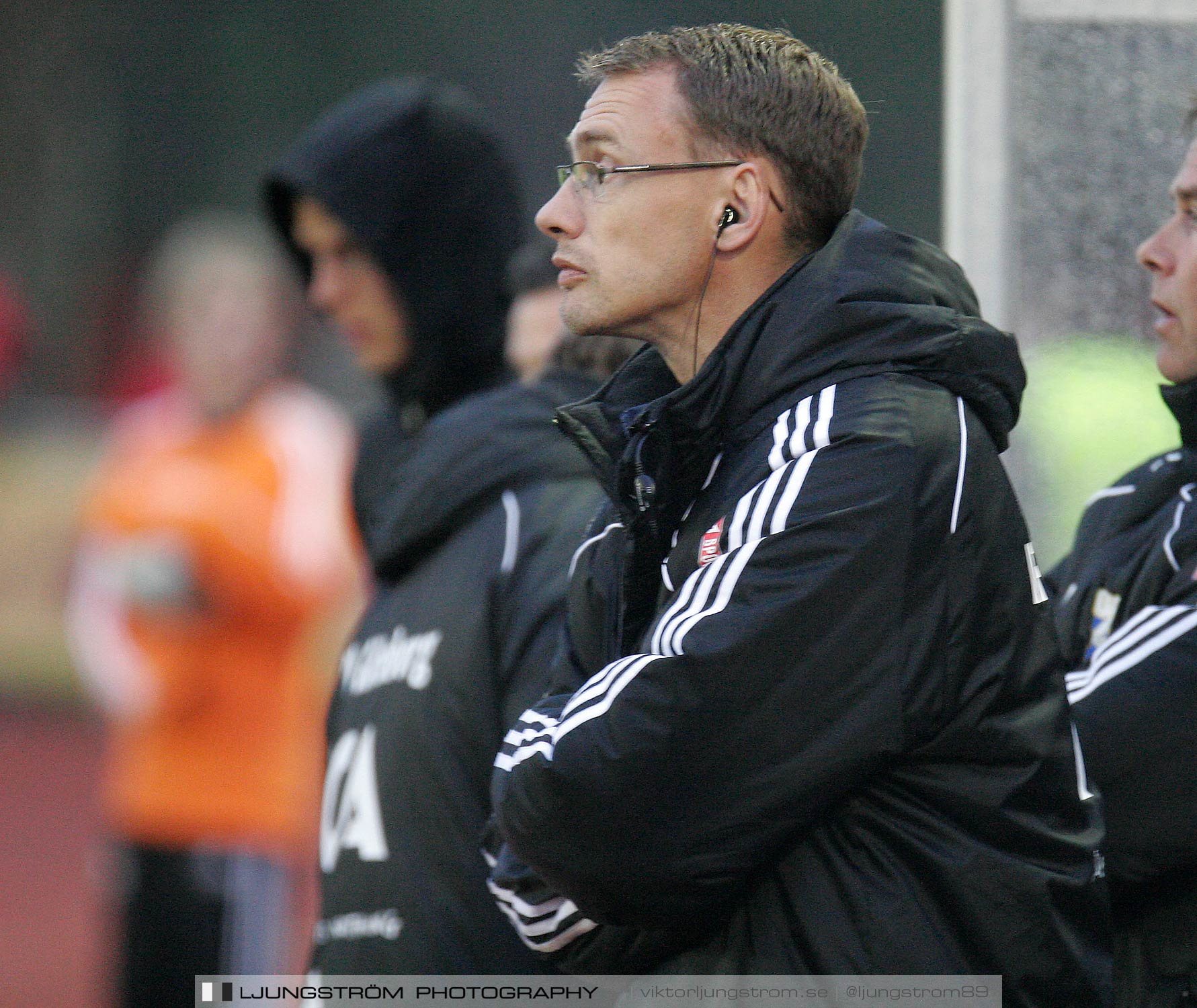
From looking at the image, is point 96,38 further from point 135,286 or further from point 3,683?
point 3,683

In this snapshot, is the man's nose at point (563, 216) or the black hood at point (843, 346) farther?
the man's nose at point (563, 216)

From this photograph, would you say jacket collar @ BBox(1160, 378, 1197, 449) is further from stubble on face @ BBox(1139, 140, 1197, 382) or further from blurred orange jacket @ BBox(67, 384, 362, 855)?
blurred orange jacket @ BBox(67, 384, 362, 855)

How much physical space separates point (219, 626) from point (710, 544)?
13.4 feet

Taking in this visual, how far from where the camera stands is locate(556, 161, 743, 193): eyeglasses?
2184 mm

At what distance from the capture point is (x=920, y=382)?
78.4 inches

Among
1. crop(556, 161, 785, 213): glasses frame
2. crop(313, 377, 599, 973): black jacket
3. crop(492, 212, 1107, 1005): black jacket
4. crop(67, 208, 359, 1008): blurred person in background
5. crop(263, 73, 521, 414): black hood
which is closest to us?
crop(492, 212, 1107, 1005): black jacket

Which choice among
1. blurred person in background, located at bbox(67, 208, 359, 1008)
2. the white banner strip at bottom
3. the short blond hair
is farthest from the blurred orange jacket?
the short blond hair

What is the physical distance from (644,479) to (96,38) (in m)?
9.84

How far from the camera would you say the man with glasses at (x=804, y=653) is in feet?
6.13

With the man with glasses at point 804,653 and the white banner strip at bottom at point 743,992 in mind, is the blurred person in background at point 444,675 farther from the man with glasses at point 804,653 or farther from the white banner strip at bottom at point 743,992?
the man with glasses at point 804,653

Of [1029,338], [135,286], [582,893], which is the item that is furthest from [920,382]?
[135,286]

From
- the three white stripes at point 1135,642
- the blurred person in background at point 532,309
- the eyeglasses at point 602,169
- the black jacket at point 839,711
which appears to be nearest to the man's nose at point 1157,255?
the three white stripes at point 1135,642

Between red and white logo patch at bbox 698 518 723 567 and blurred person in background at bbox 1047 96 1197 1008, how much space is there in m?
0.59

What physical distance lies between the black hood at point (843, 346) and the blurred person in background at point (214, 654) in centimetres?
372
